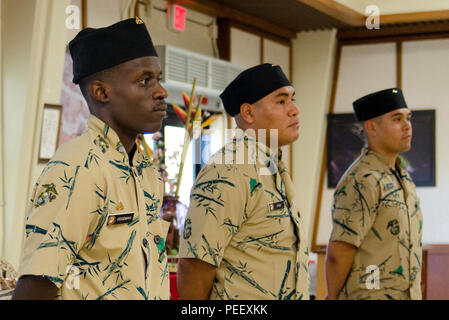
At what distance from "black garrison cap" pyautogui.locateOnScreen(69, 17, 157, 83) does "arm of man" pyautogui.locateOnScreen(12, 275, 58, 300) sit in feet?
1.58

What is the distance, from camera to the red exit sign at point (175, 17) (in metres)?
5.32

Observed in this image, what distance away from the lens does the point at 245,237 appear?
209 cm

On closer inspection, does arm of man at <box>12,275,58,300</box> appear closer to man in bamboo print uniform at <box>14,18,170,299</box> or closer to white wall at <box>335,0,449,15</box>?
man in bamboo print uniform at <box>14,18,170,299</box>

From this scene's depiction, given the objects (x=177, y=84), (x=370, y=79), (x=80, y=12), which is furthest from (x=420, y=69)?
(x=80, y=12)

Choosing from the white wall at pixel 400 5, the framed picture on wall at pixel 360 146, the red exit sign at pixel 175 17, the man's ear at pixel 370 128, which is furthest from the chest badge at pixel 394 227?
the framed picture on wall at pixel 360 146

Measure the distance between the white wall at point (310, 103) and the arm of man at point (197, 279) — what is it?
5129 millimetres

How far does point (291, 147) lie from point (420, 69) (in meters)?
1.51

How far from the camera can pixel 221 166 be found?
2.14m

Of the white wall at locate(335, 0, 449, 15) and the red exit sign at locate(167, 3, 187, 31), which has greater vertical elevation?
the white wall at locate(335, 0, 449, 15)

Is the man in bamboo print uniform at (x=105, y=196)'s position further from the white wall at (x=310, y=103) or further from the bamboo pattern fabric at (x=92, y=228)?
the white wall at (x=310, y=103)

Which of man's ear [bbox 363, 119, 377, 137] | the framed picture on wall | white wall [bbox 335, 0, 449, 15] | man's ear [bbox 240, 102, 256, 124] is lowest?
man's ear [bbox 240, 102, 256, 124]

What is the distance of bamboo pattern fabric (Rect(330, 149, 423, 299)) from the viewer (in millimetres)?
2887

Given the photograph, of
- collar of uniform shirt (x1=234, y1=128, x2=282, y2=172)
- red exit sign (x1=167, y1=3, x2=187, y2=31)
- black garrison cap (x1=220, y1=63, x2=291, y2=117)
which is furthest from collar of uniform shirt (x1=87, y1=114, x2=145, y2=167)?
red exit sign (x1=167, y1=3, x2=187, y2=31)
